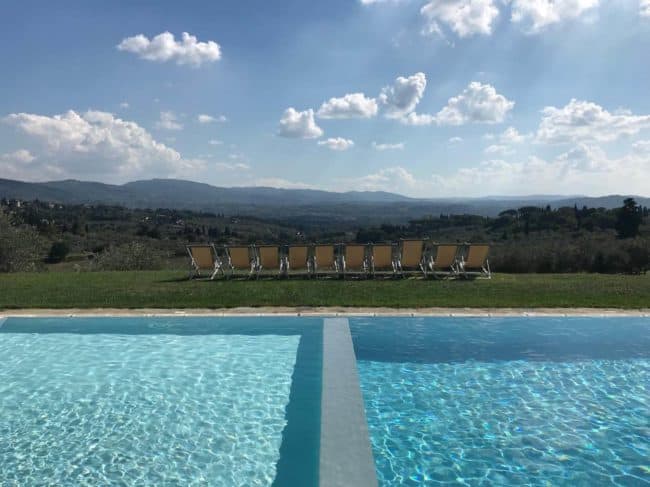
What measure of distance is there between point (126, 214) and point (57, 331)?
71.1 metres

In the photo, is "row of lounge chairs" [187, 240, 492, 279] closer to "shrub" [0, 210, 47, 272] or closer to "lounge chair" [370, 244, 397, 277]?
"lounge chair" [370, 244, 397, 277]

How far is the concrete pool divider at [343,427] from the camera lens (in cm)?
318

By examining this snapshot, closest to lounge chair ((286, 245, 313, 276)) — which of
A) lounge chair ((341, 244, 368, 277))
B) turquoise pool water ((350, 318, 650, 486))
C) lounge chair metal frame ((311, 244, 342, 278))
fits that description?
lounge chair metal frame ((311, 244, 342, 278))

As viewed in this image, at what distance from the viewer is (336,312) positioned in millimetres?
7305

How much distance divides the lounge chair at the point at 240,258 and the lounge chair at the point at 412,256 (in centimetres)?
314

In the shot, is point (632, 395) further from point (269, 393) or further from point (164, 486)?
point (164, 486)

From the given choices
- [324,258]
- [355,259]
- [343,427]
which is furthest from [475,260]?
[343,427]

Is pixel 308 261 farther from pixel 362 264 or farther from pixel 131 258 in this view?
pixel 131 258

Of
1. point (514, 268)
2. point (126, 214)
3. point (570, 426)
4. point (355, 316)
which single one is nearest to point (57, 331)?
point (355, 316)

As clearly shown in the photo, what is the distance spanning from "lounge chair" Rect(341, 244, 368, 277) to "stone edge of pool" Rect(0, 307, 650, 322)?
3.02 meters

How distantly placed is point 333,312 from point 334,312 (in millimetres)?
15

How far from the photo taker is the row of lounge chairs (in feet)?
34.0

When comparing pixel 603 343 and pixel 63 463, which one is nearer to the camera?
pixel 63 463

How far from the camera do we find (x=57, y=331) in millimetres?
6879
